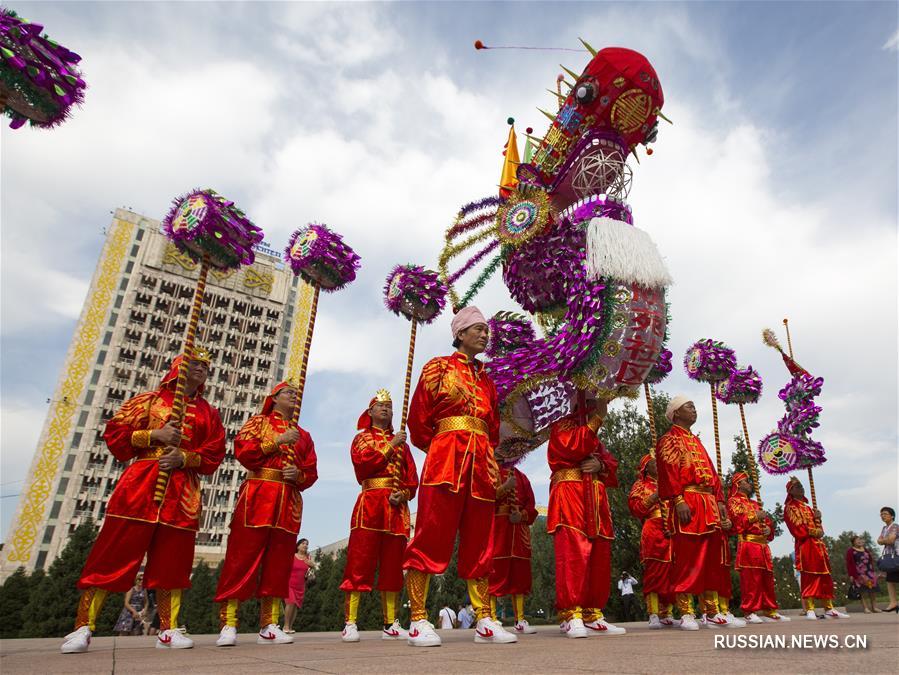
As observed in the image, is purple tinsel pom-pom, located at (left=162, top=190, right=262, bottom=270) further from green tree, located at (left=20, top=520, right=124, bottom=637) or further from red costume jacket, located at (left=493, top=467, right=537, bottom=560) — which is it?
green tree, located at (left=20, top=520, right=124, bottom=637)

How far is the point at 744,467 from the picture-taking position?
1952 cm

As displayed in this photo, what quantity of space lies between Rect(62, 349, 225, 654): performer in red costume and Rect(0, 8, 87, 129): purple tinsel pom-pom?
2040 millimetres

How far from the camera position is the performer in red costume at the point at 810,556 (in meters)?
8.78

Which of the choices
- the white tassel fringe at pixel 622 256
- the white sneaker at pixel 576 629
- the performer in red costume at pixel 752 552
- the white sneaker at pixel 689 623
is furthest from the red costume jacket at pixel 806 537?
the white sneaker at pixel 576 629

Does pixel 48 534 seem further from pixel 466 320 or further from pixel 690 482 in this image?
pixel 690 482

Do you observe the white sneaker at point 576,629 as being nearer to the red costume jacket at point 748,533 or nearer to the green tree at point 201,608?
the red costume jacket at point 748,533

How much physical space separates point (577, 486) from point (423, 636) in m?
2.13

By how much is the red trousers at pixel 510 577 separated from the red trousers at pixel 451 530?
7.23ft

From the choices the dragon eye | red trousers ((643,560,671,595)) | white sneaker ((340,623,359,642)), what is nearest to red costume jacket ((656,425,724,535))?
red trousers ((643,560,671,595))

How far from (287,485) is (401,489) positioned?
118 cm

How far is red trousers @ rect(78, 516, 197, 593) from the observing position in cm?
405

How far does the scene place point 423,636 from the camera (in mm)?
3762

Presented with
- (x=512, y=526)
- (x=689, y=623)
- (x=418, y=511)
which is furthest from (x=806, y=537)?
(x=418, y=511)

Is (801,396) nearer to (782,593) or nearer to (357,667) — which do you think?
(357,667)
